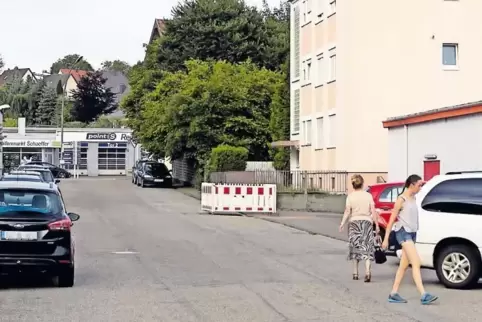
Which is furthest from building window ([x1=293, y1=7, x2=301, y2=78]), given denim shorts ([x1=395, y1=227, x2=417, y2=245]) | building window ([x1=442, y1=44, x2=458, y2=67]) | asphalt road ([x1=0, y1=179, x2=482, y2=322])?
denim shorts ([x1=395, y1=227, x2=417, y2=245])

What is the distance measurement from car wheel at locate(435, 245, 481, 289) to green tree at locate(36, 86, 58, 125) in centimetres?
9762

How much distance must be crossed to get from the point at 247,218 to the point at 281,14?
57.2 metres

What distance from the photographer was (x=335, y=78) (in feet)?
131

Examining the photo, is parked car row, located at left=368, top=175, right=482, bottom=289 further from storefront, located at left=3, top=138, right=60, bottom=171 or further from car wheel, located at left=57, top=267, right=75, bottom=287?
storefront, located at left=3, top=138, right=60, bottom=171

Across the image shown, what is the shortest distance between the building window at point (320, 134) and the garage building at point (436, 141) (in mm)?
10938

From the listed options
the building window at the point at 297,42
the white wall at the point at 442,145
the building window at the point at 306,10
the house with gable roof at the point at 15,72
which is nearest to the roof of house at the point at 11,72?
the house with gable roof at the point at 15,72

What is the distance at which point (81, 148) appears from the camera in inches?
3388

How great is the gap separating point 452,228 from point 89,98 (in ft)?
333

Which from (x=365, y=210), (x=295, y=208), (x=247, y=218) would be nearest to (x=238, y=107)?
(x=295, y=208)

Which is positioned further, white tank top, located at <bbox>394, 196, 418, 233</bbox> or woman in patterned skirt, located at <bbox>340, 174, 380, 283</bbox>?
woman in patterned skirt, located at <bbox>340, 174, 380, 283</bbox>

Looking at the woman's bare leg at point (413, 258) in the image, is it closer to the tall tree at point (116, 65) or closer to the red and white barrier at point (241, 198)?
the red and white barrier at point (241, 198)

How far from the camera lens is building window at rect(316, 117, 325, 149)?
4216 cm

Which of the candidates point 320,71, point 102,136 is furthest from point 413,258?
point 102,136

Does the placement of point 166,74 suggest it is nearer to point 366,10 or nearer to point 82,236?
Answer: point 366,10
